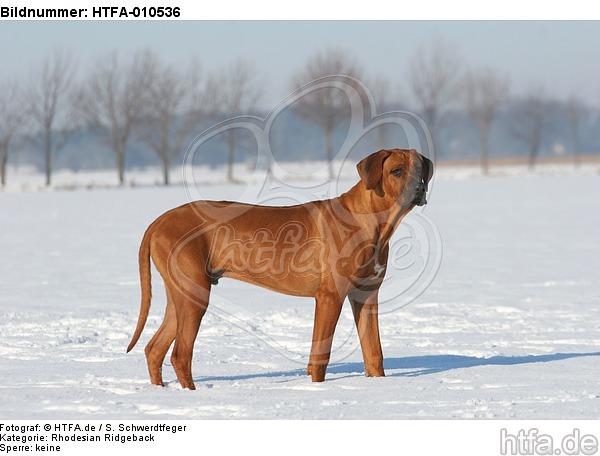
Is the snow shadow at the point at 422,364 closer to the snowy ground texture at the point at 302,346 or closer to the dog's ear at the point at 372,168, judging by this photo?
the snowy ground texture at the point at 302,346

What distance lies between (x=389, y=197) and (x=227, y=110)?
64.6 m

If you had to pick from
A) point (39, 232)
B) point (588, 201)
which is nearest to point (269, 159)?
point (39, 232)

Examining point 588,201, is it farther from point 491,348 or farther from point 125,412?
point 125,412

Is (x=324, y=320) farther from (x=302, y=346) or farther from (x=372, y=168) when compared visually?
(x=302, y=346)

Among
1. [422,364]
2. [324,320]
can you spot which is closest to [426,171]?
[324,320]

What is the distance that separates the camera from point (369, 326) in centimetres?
586

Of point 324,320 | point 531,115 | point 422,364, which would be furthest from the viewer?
point 531,115

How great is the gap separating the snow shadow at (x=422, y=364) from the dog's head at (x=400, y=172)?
1512 millimetres

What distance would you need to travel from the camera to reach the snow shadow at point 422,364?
6184mm

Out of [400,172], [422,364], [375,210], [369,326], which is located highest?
[400,172]

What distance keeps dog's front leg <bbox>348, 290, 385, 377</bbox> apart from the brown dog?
0.13 m

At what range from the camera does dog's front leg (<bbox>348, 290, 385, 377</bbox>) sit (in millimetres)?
5793

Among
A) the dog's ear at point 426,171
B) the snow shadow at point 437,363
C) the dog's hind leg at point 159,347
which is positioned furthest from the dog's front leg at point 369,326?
the dog's hind leg at point 159,347

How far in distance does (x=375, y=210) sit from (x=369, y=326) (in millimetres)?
877
